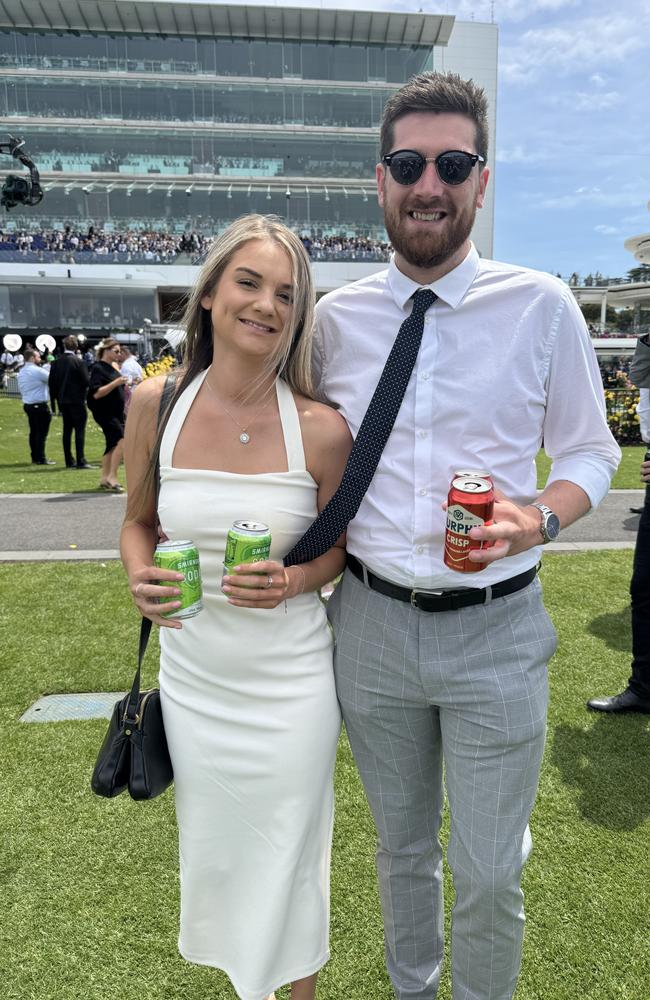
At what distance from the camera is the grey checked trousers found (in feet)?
5.70

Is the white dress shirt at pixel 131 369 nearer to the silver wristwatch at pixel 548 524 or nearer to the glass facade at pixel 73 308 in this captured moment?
the silver wristwatch at pixel 548 524

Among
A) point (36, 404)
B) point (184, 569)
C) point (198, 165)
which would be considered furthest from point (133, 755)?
point (198, 165)

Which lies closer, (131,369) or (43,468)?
(43,468)

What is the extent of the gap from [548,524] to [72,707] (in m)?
3.03

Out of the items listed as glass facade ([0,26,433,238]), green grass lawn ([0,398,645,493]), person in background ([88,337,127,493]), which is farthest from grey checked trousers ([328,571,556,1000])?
glass facade ([0,26,433,238])

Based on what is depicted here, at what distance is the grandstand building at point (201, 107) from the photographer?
5066 cm

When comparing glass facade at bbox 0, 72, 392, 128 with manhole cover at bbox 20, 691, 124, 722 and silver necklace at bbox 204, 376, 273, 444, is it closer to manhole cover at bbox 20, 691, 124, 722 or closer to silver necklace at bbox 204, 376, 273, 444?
manhole cover at bbox 20, 691, 124, 722

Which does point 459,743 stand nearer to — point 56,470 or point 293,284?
point 293,284

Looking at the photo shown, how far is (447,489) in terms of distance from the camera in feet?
5.86

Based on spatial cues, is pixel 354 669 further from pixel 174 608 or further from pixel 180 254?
pixel 180 254

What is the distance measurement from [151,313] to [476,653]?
44062mm

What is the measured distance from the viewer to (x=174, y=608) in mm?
1692

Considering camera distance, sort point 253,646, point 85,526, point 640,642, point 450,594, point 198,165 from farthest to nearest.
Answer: point 198,165 < point 85,526 < point 640,642 < point 253,646 < point 450,594

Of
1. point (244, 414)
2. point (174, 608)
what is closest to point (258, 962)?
point (174, 608)
